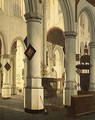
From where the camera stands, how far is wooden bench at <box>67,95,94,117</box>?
7645 mm

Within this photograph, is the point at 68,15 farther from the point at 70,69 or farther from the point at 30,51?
the point at 30,51

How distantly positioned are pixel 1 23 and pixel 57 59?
1172 centimetres

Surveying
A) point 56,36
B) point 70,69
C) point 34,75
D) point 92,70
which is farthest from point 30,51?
point 56,36

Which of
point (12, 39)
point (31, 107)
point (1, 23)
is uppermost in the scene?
point (1, 23)

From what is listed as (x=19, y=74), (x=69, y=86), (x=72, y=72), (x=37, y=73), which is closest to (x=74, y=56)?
(x=72, y=72)

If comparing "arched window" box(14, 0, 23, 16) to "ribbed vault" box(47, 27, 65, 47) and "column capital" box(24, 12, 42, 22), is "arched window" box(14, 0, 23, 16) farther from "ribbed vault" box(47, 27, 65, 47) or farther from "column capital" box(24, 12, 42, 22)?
"column capital" box(24, 12, 42, 22)

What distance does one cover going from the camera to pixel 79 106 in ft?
25.8

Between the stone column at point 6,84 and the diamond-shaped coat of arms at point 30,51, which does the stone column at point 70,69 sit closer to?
the diamond-shaped coat of arms at point 30,51

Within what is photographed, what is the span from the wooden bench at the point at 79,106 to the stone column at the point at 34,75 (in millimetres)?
1271

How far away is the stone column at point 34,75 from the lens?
26.4 ft

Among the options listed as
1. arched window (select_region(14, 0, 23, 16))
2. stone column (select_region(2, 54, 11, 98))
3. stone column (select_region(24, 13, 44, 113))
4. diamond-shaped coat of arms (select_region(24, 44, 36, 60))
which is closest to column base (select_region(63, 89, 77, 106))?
stone column (select_region(24, 13, 44, 113))

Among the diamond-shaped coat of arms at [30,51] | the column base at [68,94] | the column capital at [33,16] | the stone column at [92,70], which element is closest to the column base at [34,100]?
the diamond-shaped coat of arms at [30,51]

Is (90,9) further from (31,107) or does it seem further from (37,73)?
(31,107)

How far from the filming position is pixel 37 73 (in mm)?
8289
